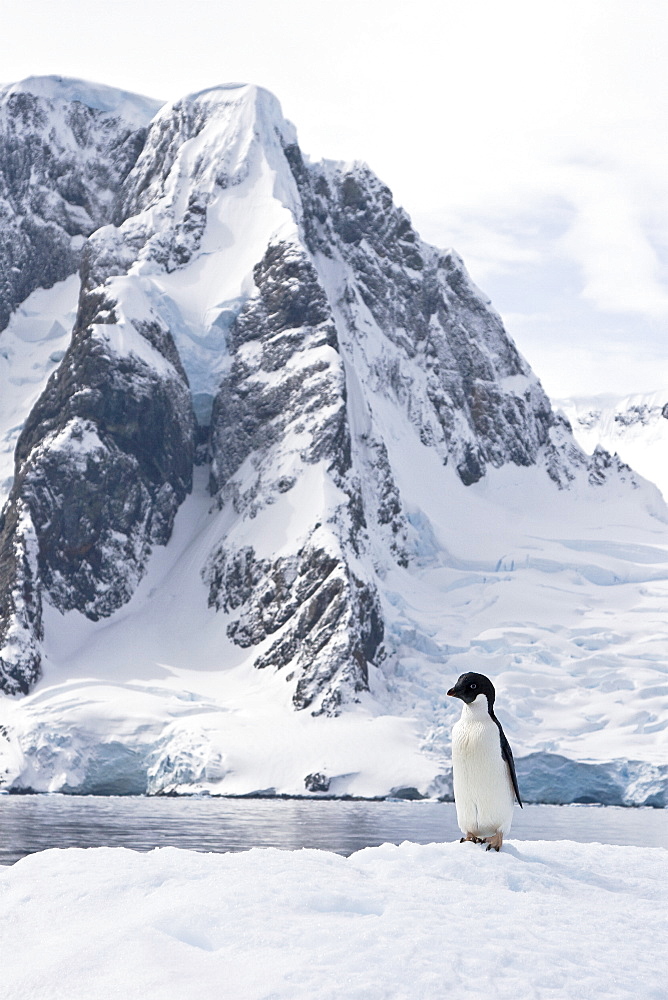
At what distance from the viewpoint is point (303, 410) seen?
15112cm

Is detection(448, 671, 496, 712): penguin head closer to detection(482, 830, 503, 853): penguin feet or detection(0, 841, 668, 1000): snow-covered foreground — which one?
detection(482, 830, 503, 853): penguin feet

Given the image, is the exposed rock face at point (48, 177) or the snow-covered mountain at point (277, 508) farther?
the exposed rock face at point (48, 177)

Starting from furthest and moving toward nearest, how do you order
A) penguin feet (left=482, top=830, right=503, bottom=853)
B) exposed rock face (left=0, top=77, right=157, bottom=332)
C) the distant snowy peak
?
the distant snowy peak, exposed rock face (left=0, top=77, right=157, bottom=332), penguin feet (left=482, top=830, right=503, bottom=853)

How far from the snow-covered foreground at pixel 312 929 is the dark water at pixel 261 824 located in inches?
1017

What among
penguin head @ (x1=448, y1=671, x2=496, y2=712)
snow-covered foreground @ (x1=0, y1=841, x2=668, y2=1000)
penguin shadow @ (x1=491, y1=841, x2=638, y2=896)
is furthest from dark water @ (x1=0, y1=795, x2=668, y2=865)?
snow-covered foreground @ (x1=0, y1=841, x2=668, y2=1000)

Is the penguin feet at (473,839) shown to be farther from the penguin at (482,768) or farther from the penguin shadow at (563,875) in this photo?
the penguin shadow at (563,875)

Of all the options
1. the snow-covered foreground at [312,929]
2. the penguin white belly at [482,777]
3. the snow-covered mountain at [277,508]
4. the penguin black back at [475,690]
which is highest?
the snow-covered mountain at [277,508]

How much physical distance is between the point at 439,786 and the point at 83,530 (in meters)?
65.2

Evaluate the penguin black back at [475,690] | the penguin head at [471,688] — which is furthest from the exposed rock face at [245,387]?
the penguin head at [471,688]

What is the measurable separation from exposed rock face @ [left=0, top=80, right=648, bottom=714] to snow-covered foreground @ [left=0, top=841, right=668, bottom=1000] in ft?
342

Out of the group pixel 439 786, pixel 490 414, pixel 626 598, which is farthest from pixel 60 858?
pixel 490 414

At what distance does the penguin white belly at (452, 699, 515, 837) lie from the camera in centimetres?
1469

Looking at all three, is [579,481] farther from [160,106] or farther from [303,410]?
[160,106]

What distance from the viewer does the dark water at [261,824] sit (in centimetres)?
4638
